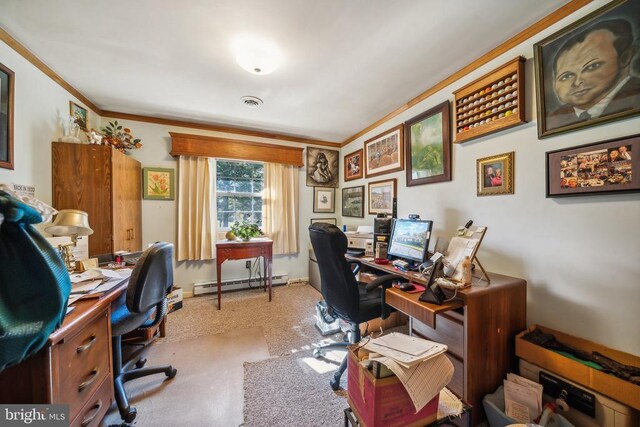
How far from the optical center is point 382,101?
2.42 m

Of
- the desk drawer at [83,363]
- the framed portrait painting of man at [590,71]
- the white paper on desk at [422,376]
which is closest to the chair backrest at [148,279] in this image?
the desk drawer at [83,363]

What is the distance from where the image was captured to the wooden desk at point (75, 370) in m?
0.78

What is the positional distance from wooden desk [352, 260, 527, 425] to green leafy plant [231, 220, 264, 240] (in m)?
2.18

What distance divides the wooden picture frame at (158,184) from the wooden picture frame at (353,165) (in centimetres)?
255

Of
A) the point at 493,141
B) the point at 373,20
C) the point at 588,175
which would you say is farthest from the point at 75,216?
the point at 588,175

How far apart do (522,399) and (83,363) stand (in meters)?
2.19

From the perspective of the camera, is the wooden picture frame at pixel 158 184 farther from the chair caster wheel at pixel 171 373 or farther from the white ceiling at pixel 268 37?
the chair caster wheel at pixel 171 373

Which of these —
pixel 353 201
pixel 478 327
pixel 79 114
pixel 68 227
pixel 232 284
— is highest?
pixel 79 114

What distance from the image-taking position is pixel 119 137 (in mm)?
2566

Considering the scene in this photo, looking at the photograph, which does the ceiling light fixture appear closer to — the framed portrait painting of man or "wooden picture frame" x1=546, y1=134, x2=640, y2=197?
the framed portrait painting of man

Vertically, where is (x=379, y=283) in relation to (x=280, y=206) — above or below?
below

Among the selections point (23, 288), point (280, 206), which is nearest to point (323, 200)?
point (280, 206)

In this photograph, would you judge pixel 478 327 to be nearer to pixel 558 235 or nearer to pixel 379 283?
pixel 379 283

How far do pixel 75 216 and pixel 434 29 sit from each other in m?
2.81
